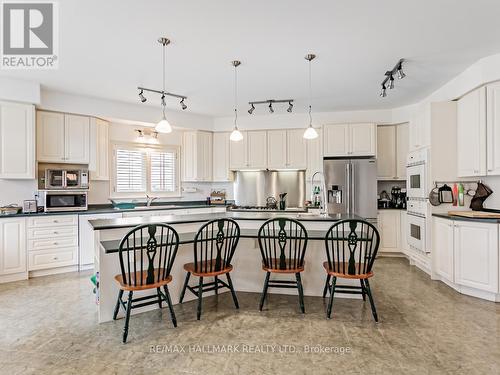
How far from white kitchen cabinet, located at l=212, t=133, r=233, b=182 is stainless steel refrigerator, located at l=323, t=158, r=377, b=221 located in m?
2.23

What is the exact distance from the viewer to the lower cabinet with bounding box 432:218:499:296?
10.0 feet

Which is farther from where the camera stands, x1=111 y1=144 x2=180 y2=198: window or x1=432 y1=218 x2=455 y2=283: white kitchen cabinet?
x1=111 y1=144 x2=180 y2=198: window

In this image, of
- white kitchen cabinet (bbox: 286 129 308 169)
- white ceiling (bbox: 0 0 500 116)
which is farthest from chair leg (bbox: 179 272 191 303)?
white kitchen cabinet (bbox: 286 129 308 169)

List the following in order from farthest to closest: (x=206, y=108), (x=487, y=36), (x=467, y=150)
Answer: (x=206, y=108), (x=467, y=150), (x=487, y=36)

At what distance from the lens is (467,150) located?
364cm

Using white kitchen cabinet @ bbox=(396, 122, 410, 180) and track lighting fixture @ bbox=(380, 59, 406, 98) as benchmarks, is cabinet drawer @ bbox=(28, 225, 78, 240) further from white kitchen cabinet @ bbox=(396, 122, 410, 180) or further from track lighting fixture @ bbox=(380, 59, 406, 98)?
white kitchen cabinet @ bbox=(396, 122, 410, 180)

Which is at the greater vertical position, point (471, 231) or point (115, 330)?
point (471, 231)

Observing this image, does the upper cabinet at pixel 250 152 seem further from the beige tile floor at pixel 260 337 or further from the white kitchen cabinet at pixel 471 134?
the white kitchen cabinet at pixel 471 134

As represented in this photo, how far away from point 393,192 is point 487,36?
3093 mm

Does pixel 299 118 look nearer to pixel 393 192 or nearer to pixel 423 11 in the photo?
pixel 393 192

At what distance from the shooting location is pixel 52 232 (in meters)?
4.11

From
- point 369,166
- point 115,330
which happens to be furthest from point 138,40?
point 369,166

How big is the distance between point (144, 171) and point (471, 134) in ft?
18.2

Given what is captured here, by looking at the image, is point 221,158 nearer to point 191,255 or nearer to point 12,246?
point 191,255
